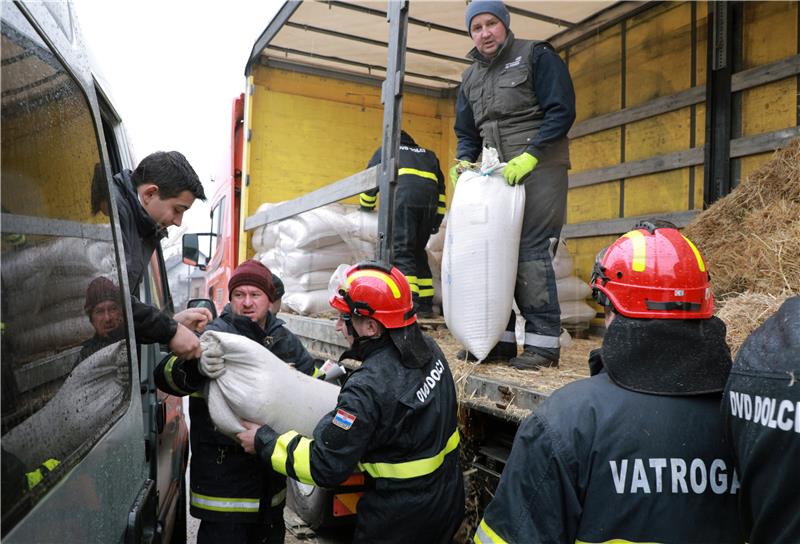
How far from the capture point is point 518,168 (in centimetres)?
295

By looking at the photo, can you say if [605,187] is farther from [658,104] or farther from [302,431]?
[302,431]

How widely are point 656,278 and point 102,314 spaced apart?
1.22m

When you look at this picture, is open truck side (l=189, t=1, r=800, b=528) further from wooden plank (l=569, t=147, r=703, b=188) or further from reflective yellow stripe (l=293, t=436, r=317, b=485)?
reflective yellow stripe (l=293, t=436, r=317, b=485)

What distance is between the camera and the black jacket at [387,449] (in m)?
2.09

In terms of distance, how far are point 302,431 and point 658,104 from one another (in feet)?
13.3

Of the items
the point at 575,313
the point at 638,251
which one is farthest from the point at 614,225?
the point at 638,251

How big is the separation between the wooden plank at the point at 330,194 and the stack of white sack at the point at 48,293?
2235 mm

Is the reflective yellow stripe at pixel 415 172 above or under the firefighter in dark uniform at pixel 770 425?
above

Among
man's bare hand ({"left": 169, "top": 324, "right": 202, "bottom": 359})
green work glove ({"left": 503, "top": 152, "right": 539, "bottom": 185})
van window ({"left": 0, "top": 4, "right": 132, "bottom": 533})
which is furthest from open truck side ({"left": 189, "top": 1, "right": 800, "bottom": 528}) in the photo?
van window ({"left": 0, "top": 4, "right": 132, "bottom": 533})

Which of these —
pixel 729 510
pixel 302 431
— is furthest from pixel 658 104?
pixel 729 510

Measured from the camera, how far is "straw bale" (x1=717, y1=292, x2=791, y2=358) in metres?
2.46

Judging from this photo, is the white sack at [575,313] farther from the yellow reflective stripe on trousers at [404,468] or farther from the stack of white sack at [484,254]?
the yellow reflective stripe on trousers at [404,468]

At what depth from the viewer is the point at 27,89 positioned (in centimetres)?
103

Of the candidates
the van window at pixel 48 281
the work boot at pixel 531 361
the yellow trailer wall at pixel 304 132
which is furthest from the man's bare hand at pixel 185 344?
the yellow trailer wall at pixel 304 132
